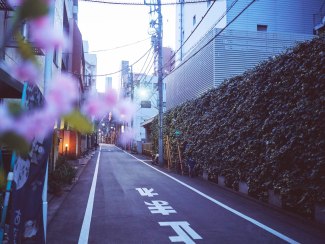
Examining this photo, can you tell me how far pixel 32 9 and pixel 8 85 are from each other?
18.8 feet

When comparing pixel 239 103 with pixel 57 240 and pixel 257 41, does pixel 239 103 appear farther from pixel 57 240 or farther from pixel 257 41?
pixel 257 41

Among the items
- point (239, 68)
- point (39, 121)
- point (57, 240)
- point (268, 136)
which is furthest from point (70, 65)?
point (39, 121)

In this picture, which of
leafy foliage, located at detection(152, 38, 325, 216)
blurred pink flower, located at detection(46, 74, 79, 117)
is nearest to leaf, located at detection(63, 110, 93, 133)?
blurred pink flower, located at detection(46, 74, 79, 117)

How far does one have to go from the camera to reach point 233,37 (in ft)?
67.7

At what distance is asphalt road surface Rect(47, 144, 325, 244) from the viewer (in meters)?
6.83

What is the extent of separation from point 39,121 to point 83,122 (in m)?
0.12

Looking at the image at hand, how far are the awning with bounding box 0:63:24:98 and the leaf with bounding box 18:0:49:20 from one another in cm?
499

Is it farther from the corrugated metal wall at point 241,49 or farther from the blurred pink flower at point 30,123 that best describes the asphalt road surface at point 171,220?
the corrugated metal wall at point 241,49

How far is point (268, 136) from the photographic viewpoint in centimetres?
1023

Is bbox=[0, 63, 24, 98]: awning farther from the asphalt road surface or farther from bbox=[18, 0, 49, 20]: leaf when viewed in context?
bbox=[18, 0, 49, 20]: leaf

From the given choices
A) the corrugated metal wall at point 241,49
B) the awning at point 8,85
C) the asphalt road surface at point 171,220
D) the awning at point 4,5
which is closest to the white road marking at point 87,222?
the asphalt road surface at point 171,220

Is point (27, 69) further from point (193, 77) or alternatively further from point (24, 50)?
point (193, 77)

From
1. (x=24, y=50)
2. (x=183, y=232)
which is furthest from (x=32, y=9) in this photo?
(x=183, y=232)

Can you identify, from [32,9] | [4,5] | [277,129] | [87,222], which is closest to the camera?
[32,9]
